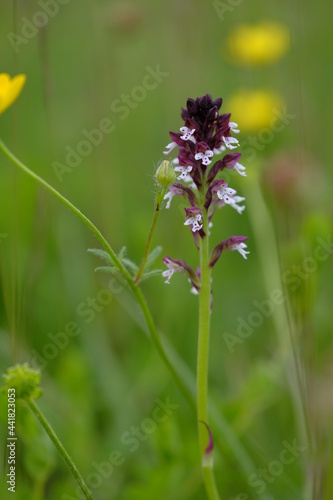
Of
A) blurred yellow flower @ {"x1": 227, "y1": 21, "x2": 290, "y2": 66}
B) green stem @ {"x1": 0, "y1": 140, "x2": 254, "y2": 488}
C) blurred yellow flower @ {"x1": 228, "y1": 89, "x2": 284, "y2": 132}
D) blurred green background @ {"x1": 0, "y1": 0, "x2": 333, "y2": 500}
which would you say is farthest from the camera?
blurred yellow flower @ {"x1": 227, "y1": 21, "x2": 290, "y2": 66}

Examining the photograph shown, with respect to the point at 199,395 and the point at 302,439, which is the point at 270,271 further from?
the point at 199,395

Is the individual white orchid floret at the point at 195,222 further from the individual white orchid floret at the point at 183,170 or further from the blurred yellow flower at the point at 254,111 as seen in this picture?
the blurred yellow flower at the point at 254,111

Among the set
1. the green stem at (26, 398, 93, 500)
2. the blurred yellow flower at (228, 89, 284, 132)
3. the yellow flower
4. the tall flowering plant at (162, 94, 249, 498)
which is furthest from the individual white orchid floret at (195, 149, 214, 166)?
the blurred yellow flower at (228, 89, 284, 132)

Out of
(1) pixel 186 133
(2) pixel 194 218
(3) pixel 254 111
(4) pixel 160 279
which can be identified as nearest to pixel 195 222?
(2) pixel 194 218

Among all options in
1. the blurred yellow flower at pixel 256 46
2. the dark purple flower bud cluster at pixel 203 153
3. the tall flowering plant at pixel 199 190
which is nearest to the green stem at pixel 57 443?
the tall flowering plant at pixel 199 190

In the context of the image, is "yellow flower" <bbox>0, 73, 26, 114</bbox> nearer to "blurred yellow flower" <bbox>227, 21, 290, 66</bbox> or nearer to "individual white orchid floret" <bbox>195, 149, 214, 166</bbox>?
"individual white orchid floret" <bbox>195, 149, 214, 166</bbox>

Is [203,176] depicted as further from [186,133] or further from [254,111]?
[254,111]
